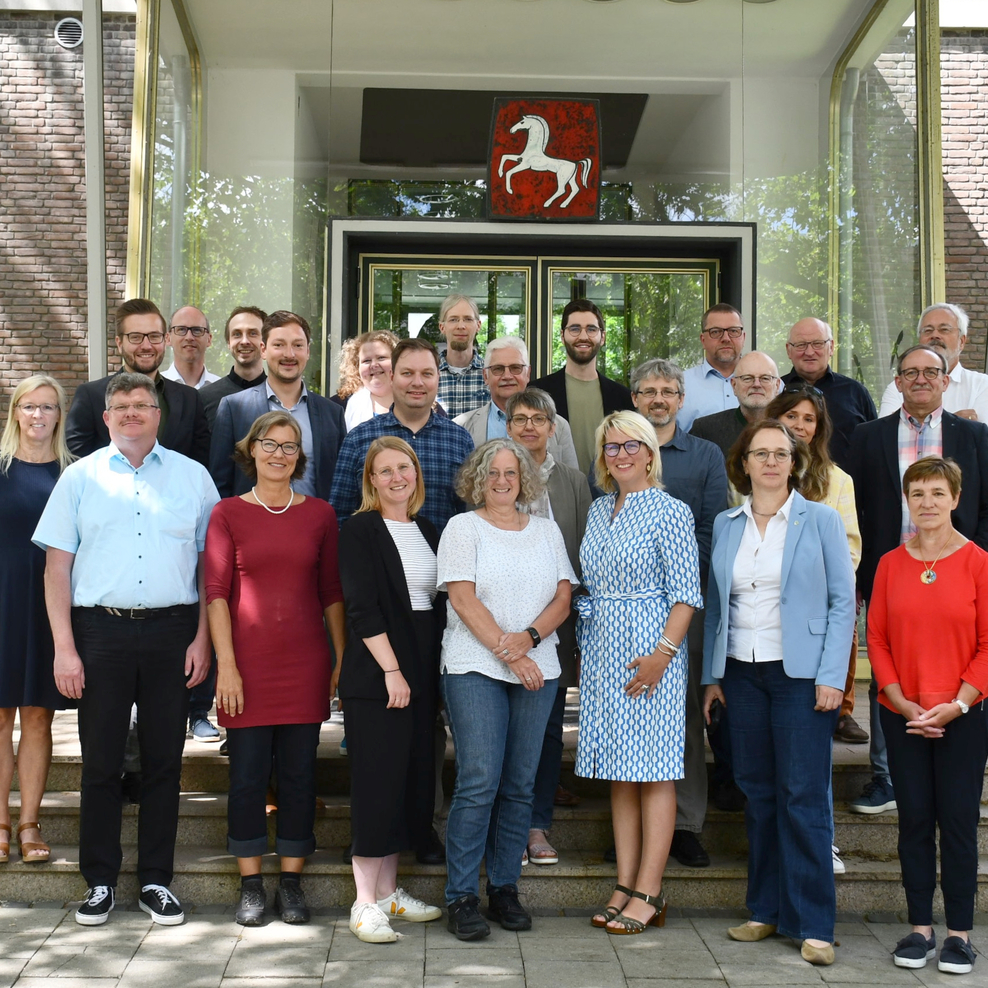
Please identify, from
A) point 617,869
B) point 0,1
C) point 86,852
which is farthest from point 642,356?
point 0,1

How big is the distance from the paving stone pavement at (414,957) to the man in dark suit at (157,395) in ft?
5.95

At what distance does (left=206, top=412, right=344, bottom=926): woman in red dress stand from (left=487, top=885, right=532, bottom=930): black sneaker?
0.67 m

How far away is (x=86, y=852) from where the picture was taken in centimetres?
382

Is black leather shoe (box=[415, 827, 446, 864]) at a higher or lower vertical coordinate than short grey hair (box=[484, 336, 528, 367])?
lower

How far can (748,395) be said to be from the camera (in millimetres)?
4602

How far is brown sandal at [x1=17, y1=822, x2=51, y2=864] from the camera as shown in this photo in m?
4.07

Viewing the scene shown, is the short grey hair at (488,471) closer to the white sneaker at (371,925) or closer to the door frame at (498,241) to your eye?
the white sneaker at (371,925)

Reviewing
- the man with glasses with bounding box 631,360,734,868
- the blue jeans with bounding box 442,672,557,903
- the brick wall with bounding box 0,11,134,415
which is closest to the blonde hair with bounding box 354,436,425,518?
the blue jeans with bounding box 442,672,557,903

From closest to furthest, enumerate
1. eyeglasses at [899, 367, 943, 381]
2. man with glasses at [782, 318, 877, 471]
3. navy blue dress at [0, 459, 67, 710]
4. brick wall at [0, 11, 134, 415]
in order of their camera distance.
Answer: navy blue dress at [0, 459, 67, 710], eyeglasses at [899, 367, 943, 381], man with glasses at [782, 318, 877, 471], brick wall at [0, 11, 134, 415]

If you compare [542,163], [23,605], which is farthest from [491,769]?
[542,163]

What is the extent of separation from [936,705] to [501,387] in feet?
7.06

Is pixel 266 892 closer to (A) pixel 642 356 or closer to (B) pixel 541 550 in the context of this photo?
(B) pixel 541 550

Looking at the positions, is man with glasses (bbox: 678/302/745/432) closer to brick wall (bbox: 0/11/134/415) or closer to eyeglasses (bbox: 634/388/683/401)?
eyeglasses (bbox: 634/388/683/401)

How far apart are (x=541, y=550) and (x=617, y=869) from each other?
1.21 m
